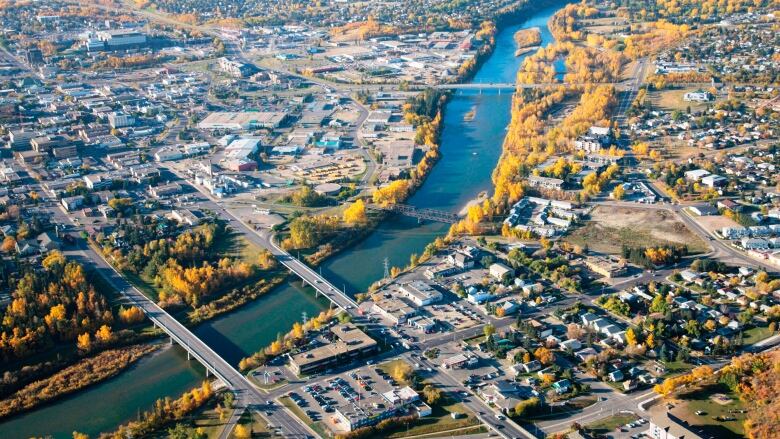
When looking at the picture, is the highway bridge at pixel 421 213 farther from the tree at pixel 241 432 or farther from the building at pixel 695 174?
the tree at pixel 241 432

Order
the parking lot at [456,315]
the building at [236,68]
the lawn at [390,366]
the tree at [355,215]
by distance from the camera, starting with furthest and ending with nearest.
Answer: the building at [236,68] < the tree at [355,215] < the parking lot at [456,315] < the lawn at [390,366]

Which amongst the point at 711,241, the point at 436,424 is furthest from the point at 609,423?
the point at 711,241

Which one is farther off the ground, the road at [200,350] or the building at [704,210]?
the building at [704,210]

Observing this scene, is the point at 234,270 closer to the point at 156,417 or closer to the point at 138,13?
the point at 156,417

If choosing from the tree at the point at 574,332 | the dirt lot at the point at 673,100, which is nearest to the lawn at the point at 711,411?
the tree at the point at 574,332

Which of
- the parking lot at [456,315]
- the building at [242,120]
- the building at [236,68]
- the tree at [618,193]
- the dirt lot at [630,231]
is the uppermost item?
the building at [236,68]

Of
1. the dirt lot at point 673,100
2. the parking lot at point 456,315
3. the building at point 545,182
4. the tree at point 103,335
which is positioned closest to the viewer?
the tree at point 103,335

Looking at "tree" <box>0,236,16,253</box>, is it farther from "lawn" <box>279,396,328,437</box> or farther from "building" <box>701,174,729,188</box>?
"building" <box>701,174,729,188</box>

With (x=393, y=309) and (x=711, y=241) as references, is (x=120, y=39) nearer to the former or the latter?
(x=393, y=309)
